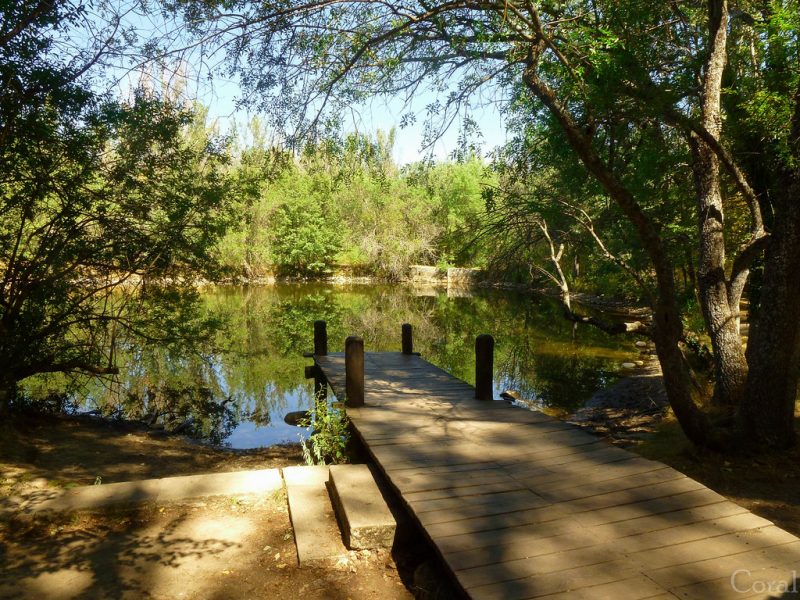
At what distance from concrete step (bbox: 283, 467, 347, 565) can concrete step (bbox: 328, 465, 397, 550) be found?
8 cm

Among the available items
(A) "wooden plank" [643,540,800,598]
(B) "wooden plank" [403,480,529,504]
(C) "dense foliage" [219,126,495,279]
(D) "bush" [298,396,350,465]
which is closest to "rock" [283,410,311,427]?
(D) "bush" [298,396,350,465]

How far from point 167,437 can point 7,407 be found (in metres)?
2.38

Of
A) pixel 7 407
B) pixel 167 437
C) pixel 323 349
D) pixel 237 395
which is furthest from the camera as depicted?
pixel 237 395

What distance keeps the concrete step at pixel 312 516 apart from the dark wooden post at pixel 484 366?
248 cm

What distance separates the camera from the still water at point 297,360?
436 inches

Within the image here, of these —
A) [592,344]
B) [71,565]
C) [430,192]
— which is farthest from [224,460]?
[592,344]

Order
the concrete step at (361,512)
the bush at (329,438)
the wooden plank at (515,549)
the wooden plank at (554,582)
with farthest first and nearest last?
the bush at (329,438)
the concrete step at (361,512)
the wooden plank at (515,549)
the wooden plank at (554,582)

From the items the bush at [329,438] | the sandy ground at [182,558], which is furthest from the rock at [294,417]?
the sandy ground at [182,558]

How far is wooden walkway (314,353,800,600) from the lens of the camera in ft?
9.07

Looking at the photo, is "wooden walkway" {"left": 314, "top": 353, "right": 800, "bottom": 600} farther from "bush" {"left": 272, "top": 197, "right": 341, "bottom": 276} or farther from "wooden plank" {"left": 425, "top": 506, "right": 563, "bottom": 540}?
"bush" {"left": 272, "top": 197, "right": 341, "bottom": 276}

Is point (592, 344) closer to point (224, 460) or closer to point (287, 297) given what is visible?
point (224, 460)

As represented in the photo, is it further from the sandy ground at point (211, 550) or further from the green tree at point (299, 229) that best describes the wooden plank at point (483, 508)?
the green tree at point (299, 229)

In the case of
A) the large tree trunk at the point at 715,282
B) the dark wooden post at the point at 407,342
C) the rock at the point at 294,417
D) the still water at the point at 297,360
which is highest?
the large tree trunk at the point at 715,282

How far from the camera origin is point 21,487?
490 cm
